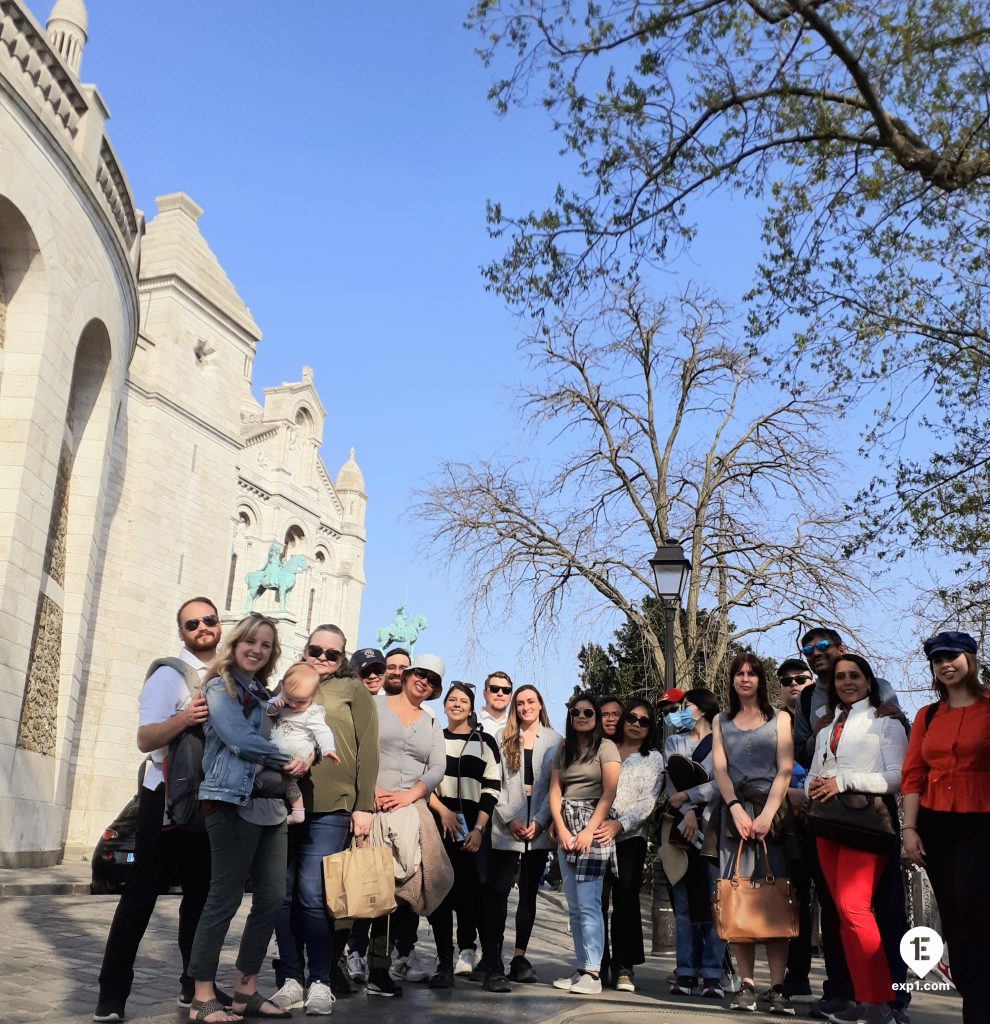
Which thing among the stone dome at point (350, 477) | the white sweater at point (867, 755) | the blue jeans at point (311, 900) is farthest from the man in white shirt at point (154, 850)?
the stone dome at point (350, 477)

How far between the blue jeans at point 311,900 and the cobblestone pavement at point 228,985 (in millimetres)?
284

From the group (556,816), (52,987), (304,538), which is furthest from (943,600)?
→ (304,538)

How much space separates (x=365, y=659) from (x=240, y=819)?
87.4 inches

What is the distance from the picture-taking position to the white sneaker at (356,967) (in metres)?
6.64

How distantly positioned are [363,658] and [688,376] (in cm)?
1491

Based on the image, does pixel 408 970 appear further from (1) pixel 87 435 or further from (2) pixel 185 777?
(1) pixel 87 435

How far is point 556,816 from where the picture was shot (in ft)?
23.6

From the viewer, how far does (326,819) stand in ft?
19.7

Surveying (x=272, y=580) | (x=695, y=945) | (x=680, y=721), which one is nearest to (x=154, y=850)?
(x=695, y=945)

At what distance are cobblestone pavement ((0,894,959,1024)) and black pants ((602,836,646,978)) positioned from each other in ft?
0.85

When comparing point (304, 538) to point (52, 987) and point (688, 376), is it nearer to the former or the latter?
point (688, 376)

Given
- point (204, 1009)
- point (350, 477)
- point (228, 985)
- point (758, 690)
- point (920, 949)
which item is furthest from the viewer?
point (350, 477)

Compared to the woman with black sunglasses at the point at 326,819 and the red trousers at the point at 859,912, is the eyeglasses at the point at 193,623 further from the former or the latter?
the red trousers at the point at 859,912

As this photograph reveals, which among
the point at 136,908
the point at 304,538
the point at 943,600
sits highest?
the point at 304,538
